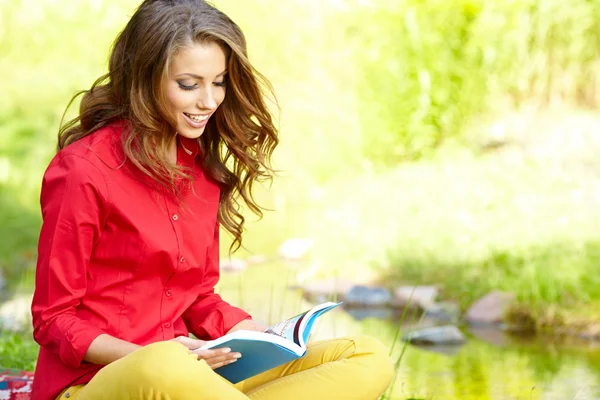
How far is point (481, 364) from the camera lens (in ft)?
14.6

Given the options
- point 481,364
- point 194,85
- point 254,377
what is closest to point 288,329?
point 254,377

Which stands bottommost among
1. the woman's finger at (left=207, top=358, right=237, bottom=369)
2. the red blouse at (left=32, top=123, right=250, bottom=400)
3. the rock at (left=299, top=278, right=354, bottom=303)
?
the rock at (left=299, top=278, right=354, bottom=303)

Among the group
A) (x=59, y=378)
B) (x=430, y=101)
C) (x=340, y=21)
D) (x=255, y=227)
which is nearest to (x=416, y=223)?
(x=255, y=227)

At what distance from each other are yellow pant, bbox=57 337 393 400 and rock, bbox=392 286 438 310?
3.16 metres

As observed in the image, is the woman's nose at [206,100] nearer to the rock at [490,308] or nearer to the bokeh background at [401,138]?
the bokeh background at [401,138]

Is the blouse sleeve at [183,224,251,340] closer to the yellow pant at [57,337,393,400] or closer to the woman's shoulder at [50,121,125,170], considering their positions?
the yellow pant at [57,337,393,400]

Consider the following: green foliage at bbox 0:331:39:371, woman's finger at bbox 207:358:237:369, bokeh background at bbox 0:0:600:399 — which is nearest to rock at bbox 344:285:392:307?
bokeh background at bbox 0:0:600:399

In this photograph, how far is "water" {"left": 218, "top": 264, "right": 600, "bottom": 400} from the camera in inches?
152

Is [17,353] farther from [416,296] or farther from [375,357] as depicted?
[416,296]

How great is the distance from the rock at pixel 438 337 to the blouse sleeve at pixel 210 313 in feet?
8.43

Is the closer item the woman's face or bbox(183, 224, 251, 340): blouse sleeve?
the woman's face

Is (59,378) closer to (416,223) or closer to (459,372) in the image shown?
(459,372)

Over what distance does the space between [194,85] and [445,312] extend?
3566 millimetres

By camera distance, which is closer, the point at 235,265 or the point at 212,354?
the point at 212,354
